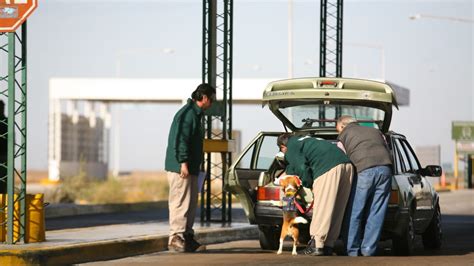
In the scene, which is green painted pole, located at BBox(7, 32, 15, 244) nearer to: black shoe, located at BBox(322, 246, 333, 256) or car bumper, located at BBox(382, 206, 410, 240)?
black shoe, located at BBox(322, 246, 333, 256)

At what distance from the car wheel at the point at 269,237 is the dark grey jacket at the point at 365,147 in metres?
1.96

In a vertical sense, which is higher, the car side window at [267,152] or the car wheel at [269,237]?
the car side window at [267,152]

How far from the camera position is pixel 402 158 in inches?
669

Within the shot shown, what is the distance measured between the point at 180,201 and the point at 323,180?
1.84 m

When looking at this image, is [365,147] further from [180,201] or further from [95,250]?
[95,250]

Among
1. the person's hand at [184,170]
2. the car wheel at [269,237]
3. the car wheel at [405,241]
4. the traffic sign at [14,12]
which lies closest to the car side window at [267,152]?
the car wheel at [269,237]

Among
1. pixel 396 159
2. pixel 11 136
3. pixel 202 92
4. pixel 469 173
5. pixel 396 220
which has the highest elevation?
pixel 202 92

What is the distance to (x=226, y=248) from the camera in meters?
18.1

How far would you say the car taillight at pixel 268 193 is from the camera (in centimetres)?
1639

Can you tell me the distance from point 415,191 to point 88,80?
1931 inches

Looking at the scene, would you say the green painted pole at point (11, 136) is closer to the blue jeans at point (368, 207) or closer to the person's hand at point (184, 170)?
the person's hand at point (184, 170)

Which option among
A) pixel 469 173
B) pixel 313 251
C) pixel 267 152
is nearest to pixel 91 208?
pixel 267 152

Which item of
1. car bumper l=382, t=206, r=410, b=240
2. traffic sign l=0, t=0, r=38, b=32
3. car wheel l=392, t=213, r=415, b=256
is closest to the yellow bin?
traffic sign l=0, t=0, r=38, b=32

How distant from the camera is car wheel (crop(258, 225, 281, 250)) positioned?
1734cm
